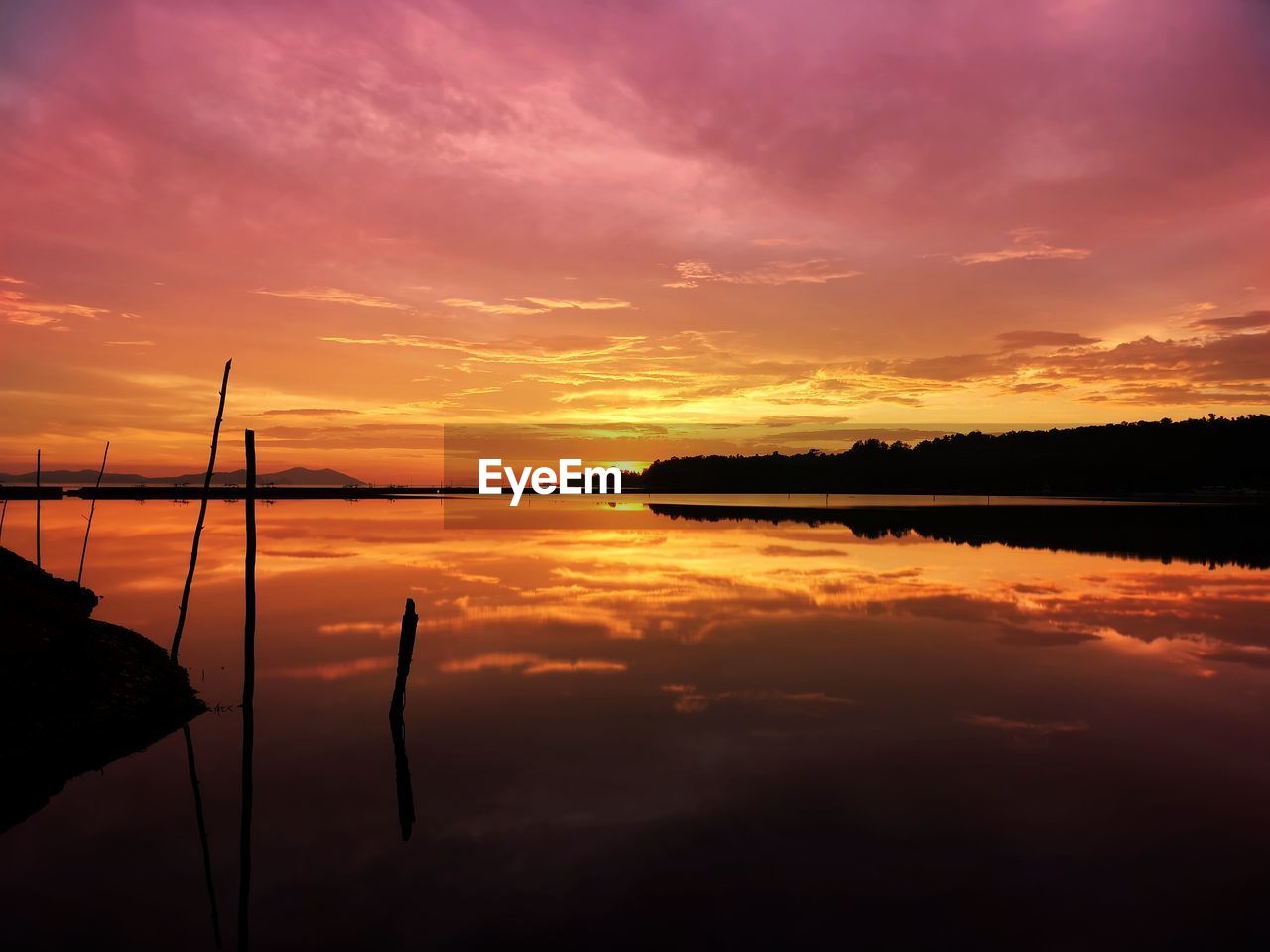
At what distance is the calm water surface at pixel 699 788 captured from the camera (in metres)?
10.9

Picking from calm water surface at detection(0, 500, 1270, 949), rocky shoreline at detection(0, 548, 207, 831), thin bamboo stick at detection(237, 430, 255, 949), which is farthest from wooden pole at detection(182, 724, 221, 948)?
rocky shoreline at detection(0, 548, 207, 831)

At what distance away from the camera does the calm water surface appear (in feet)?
35.7

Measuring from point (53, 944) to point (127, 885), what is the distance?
150 centimetres

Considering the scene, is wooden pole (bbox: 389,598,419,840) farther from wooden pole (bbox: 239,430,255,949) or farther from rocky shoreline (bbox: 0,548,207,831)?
rocky shoreline (bbox: 0,548,207,831)

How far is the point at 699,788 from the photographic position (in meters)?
15.0

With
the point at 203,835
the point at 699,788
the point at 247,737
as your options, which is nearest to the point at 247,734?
the point at 247,737

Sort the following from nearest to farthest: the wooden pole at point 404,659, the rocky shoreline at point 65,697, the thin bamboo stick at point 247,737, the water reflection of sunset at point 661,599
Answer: the thin bamboo stick at point 247,737 < the rocky shoreline at point 65,697 < the wooden pole at point 404,659 < the water reflection of sunset at point 661,599

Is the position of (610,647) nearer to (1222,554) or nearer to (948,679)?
(948,679)

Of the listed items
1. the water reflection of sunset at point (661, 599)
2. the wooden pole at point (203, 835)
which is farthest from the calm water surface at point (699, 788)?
the water reflection of sunset at point (661, 599)

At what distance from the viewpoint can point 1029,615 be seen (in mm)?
32688

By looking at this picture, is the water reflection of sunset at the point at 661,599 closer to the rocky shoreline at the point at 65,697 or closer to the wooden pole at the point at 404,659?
the rocky shoreline at the point at 65,697

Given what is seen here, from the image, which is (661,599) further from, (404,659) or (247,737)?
(247,737)

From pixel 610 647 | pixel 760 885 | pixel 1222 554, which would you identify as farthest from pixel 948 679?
pixel 1222 554

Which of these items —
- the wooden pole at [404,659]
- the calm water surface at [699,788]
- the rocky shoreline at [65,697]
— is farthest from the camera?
the wooden pole at [404,659]
